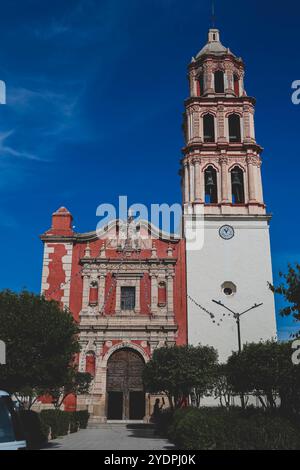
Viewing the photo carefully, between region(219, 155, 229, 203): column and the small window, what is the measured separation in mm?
7720

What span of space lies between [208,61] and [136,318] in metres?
17.3

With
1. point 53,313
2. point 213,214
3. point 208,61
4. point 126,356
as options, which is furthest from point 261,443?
point 208,61

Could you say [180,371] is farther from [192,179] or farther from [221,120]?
[221,120]

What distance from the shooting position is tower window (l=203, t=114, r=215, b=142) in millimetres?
31391

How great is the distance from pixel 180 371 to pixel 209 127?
17.3 metres

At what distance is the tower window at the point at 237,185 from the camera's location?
1187 inches

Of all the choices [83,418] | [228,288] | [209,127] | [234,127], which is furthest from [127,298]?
[234,127]

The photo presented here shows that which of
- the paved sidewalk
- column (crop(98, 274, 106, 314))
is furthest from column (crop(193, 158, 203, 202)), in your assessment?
the paved sidewalk

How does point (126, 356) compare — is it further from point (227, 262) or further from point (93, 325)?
point (227, 262)

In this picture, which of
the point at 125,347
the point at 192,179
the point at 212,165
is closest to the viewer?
the point at 125,347

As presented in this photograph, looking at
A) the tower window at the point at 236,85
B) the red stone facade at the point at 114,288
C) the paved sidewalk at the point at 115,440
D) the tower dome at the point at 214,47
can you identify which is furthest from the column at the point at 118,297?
the tower dome at the point at 214,47

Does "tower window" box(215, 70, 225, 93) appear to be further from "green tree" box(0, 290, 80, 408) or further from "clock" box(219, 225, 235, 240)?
"green tree" box(0, 290, 80, 408)

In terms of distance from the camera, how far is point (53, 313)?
16.4 m

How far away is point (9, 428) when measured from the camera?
7.76 metres
